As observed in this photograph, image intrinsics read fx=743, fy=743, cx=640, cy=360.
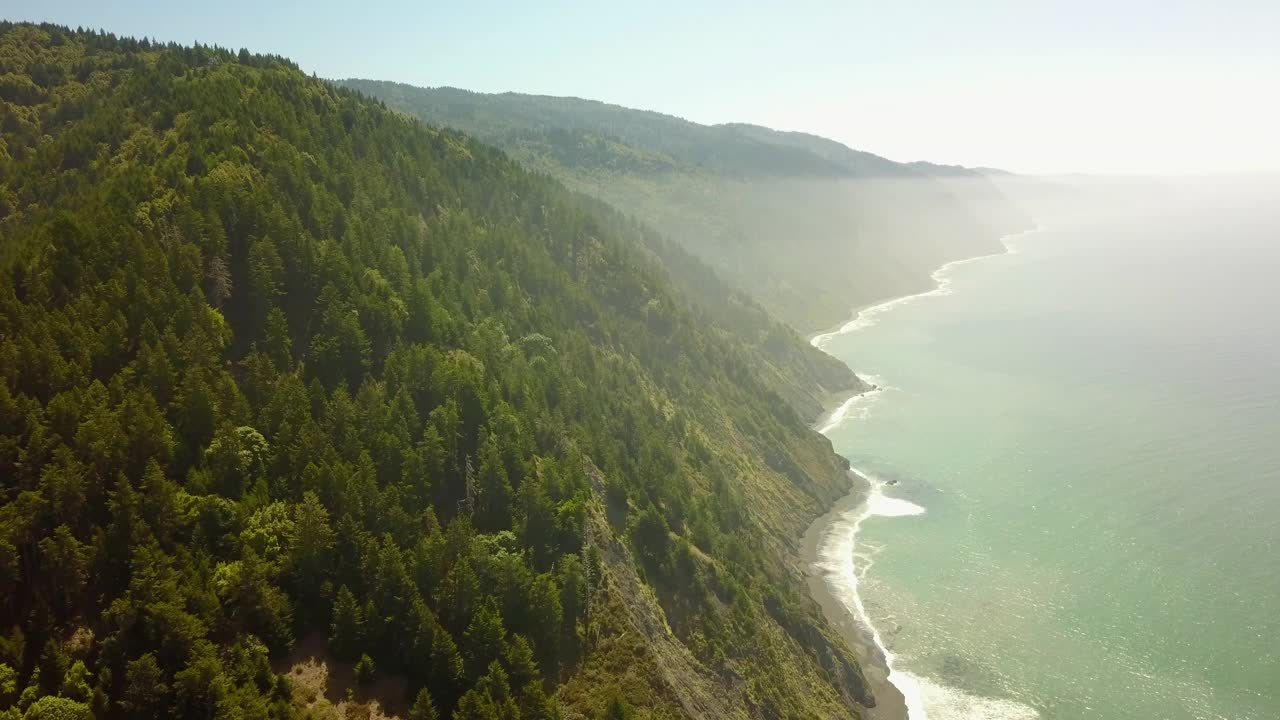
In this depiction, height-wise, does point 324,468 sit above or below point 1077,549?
above

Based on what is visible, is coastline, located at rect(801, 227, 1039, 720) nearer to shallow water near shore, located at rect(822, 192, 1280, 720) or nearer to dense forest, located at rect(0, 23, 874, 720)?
shallow water near shore, located at rect(822, 192, 1280, 720)

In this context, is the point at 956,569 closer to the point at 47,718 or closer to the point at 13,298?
the point at 47,718

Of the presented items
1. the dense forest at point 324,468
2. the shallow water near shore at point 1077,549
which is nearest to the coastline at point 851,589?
the shallow water near shore at point 1077,549

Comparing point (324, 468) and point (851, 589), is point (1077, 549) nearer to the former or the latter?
point (851, 589)

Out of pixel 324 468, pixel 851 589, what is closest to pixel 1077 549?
pixel 851 589

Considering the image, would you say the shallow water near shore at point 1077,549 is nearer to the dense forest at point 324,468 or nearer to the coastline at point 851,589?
the coastline at point 851,589

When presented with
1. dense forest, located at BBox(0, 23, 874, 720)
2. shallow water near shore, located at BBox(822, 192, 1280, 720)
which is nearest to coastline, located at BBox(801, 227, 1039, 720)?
shallow water near shore, located at BBox(822, 192, 1280, 720)

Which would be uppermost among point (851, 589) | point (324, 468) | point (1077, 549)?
point (324, 468)

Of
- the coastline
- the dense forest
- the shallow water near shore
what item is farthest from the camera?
the coastline
